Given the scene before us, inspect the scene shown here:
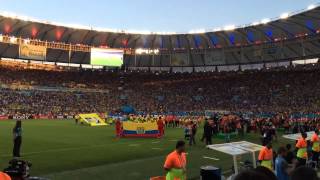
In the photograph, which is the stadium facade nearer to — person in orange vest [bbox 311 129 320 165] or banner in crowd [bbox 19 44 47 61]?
banner in crowd [bbox 19 44 47 61]

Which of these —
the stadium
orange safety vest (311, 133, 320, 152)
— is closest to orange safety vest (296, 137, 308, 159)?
orange safety vest (311, 133, 320, 152)

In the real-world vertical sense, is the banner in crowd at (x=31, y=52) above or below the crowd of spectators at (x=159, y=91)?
above

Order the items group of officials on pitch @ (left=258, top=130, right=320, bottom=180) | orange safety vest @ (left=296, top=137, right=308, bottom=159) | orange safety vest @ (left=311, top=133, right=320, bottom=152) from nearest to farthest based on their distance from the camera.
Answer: group of officials on pitch @ (left=258, top=130, right=320, bottom=180)
orange safety vest @ (left=296, top=137, right=308, bottom=159)
orange safety vest @ (left=311, top=133, right=320, bottom=152)

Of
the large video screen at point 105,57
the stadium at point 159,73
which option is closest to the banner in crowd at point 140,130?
the stadium at point 159,73

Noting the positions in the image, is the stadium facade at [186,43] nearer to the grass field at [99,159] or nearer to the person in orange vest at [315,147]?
the grass field at [99,159]

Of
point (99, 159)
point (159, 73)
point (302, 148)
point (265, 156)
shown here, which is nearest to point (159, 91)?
point (159, 73)

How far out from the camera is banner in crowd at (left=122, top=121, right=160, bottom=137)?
2900cm

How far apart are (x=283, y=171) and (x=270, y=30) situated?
61163mm

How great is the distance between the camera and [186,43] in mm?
78625

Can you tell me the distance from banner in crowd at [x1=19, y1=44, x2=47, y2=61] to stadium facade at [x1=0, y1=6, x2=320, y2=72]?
0.94m

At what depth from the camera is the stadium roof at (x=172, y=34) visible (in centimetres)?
6209

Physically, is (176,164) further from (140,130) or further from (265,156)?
(140,130)

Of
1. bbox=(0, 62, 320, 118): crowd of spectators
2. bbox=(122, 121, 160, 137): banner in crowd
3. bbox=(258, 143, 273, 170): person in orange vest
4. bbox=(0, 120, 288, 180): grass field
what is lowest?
bbox=(0, 120, 288, 180): grass field

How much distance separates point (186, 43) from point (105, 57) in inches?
713
